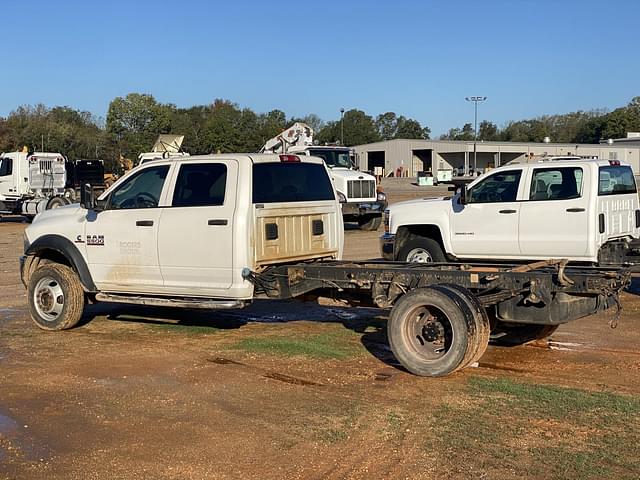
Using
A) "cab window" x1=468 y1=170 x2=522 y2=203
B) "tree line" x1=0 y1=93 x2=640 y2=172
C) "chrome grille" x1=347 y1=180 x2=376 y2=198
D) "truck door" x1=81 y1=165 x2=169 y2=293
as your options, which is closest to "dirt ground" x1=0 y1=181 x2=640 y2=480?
"truck door" x1=81 y1=165 x2=169 y2=293

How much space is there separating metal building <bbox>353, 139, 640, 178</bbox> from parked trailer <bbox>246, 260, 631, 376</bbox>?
2702 inches

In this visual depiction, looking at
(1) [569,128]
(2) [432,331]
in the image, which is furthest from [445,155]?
(2) [432,331]

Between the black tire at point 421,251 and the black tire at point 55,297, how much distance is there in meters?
5.37

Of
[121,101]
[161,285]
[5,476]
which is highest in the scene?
[121,101]

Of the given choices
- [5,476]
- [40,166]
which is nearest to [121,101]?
[40,166]

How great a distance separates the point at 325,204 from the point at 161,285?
211cm

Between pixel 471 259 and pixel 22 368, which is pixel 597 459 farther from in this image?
pixel 471 259

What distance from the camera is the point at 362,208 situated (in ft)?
79.7

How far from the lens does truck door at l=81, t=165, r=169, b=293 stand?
9.15 metres

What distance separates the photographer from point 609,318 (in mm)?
10555

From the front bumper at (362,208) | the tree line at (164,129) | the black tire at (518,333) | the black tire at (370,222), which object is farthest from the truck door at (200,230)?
the tree line at (164,129)

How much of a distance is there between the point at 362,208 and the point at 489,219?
40.4 ft

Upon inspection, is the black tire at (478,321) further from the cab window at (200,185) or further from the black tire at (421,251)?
the black tire at (421,251)

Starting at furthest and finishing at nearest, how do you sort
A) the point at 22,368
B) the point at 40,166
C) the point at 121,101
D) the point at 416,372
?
the point at 121,101 → the point at 40,166 → the point at 22,368 → the point at 416,372
